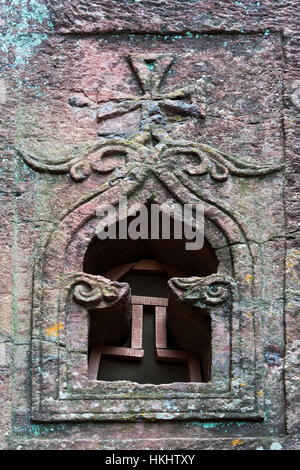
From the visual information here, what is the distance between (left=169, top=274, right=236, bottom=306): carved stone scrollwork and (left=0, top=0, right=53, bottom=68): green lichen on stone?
1878 mm

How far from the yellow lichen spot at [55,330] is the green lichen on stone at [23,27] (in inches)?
73.2

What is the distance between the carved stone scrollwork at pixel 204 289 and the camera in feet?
27.3

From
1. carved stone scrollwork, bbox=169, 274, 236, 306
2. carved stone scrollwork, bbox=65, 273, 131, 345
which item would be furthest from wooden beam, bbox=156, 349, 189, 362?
carved stone scrollwork, bbox=169, 274, 236, 306

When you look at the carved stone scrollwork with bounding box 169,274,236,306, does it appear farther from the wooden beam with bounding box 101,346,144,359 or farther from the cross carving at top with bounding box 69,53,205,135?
the cross carving at top with bounding box 69,53,205,135

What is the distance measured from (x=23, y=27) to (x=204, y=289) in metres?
2.22

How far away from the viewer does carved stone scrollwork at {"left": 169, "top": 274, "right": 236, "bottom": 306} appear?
834 cm

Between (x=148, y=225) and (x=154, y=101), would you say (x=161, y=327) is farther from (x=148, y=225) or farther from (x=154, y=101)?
(x=154, y=101)

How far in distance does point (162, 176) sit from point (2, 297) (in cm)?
122

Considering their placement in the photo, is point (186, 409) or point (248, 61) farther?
point (248, 61)

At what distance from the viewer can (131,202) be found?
28.3ft

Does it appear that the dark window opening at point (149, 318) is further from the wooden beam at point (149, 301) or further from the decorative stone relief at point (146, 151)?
the decorative stone relief at point (146, 151)

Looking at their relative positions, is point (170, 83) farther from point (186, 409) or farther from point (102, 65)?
point (186, 409)

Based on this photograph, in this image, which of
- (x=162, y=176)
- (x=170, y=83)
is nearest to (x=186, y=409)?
(x=162, y=176)

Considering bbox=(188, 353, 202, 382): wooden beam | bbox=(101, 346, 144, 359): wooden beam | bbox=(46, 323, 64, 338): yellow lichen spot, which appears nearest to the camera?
bbox=(46, 323, 64, 338): yellow lichen spot
